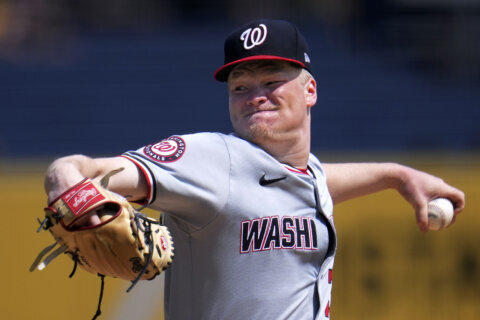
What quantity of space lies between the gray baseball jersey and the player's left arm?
520 mm

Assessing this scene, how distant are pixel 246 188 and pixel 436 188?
950 mm

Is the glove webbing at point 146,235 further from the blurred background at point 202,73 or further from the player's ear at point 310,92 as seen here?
the blurred background at point 202,73

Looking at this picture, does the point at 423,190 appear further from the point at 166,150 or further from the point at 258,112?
the point at 166,150

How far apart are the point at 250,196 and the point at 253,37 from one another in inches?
21.7

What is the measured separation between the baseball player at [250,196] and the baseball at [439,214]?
18.4 inches

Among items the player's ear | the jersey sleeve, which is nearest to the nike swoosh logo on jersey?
the jersey sleeve

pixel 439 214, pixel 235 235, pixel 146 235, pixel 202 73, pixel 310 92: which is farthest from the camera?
Answer: pixel 202 73

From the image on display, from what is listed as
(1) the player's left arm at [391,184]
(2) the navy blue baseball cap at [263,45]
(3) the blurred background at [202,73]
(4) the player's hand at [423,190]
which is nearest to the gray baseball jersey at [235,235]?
(2) the navy blue baseball cap at [263,45]

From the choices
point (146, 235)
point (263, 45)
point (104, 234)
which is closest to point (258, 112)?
point (263, 45)

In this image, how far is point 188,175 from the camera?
2.26 meters

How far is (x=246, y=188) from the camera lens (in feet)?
7.88

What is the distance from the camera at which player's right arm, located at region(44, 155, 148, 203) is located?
1941 millimetres

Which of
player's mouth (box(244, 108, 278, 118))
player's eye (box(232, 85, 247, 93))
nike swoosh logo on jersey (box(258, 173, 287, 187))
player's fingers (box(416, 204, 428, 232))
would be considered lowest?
player's fingers (box(416, 204, 428, 232))

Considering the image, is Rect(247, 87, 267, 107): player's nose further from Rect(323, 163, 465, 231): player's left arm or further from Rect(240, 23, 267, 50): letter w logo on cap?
Rect(323, 163, 465, 231): player's left arm
